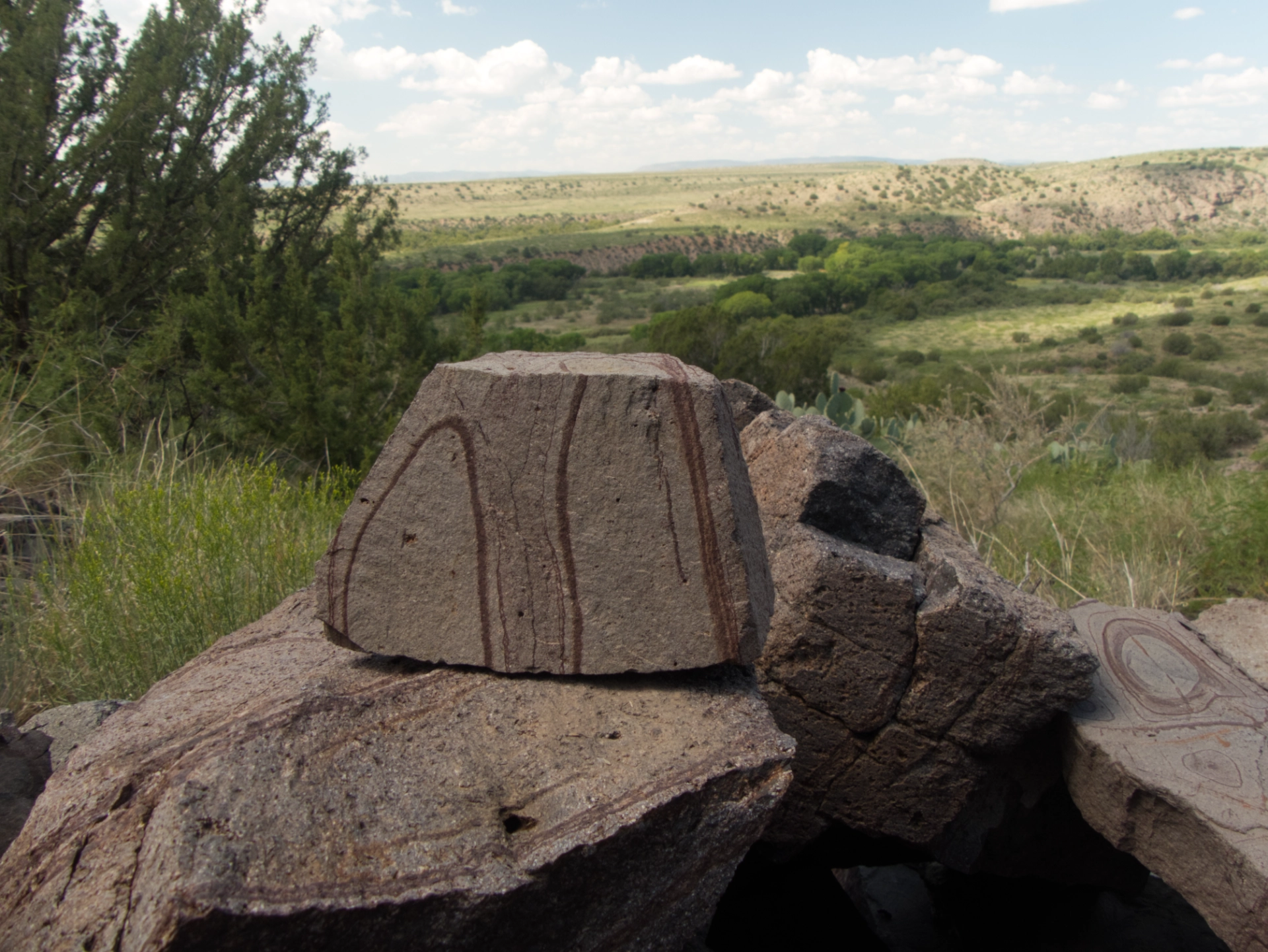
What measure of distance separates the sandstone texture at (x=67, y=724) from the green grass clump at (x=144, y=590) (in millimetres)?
472

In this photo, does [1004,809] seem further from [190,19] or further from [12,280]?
[190,19]

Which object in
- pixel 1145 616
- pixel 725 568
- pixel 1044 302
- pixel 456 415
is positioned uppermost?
pixel 456 415

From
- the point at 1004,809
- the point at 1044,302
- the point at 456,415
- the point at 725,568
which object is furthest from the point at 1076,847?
the point at 1044,302

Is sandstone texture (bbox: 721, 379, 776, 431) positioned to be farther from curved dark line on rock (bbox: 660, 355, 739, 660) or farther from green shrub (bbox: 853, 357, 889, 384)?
green shrub (bbox: 853, 357, 889, 384)

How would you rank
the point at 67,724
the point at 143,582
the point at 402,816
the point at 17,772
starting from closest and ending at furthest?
the point at 402,816
the point at 17,772
the point at 67,724
the point at 143,582

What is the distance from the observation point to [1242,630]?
4219 mm

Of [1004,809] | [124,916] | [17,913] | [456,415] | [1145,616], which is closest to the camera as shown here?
[124,916]

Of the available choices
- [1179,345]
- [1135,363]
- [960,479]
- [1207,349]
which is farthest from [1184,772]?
[1179,345]

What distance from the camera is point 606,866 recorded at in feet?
5.68

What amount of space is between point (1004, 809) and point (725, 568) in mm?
1908

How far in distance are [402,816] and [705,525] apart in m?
0.89

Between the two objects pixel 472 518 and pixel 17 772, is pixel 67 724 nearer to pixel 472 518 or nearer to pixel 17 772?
pixel 17 772

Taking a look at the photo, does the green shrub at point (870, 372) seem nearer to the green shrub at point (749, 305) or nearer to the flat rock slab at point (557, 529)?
the green shrub at point (749, 305)

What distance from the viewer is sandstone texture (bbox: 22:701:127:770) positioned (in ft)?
8.54
